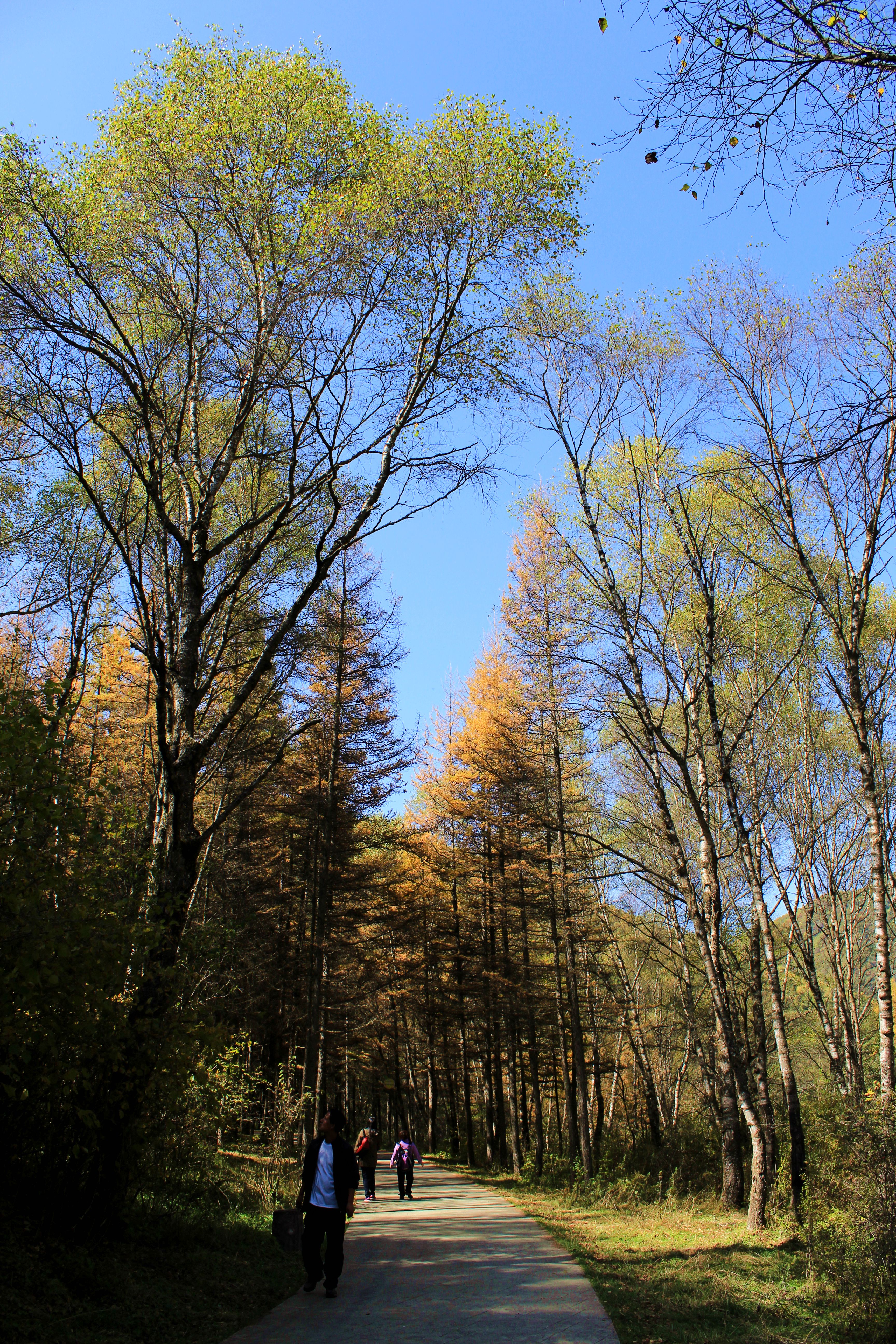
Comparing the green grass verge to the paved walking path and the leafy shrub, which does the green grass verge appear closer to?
the paved walking path

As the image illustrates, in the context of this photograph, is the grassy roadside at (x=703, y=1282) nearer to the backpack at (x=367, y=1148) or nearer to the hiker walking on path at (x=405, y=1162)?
the hiker walking on path at (x=405, y=1162)

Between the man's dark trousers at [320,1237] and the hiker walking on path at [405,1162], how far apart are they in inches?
336

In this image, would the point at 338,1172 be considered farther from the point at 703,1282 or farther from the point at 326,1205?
the point at 703,1282

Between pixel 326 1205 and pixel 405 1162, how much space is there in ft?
29.5

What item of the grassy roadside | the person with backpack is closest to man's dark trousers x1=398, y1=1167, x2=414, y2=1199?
the person with backpack

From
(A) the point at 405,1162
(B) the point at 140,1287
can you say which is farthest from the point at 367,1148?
(B) the point at 140,1287

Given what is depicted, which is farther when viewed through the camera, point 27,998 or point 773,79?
point 27,998

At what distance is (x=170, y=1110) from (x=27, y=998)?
6.77 feet

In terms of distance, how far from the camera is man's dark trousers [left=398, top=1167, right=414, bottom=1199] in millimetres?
14047

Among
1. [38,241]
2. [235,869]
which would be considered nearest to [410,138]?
[38,241]

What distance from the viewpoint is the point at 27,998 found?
4.57 metres

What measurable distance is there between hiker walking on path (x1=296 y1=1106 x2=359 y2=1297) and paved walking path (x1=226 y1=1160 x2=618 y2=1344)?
18 cm

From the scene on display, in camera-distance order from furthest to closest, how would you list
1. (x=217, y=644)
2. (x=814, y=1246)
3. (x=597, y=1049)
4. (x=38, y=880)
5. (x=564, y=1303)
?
(x=597, y=1049)
(x=217, y=644)
(x=814, y=1246)
(x=564, y=1303)
(x=38, y=880)

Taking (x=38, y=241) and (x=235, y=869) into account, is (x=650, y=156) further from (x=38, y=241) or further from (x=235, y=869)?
(x=235, y=869)
